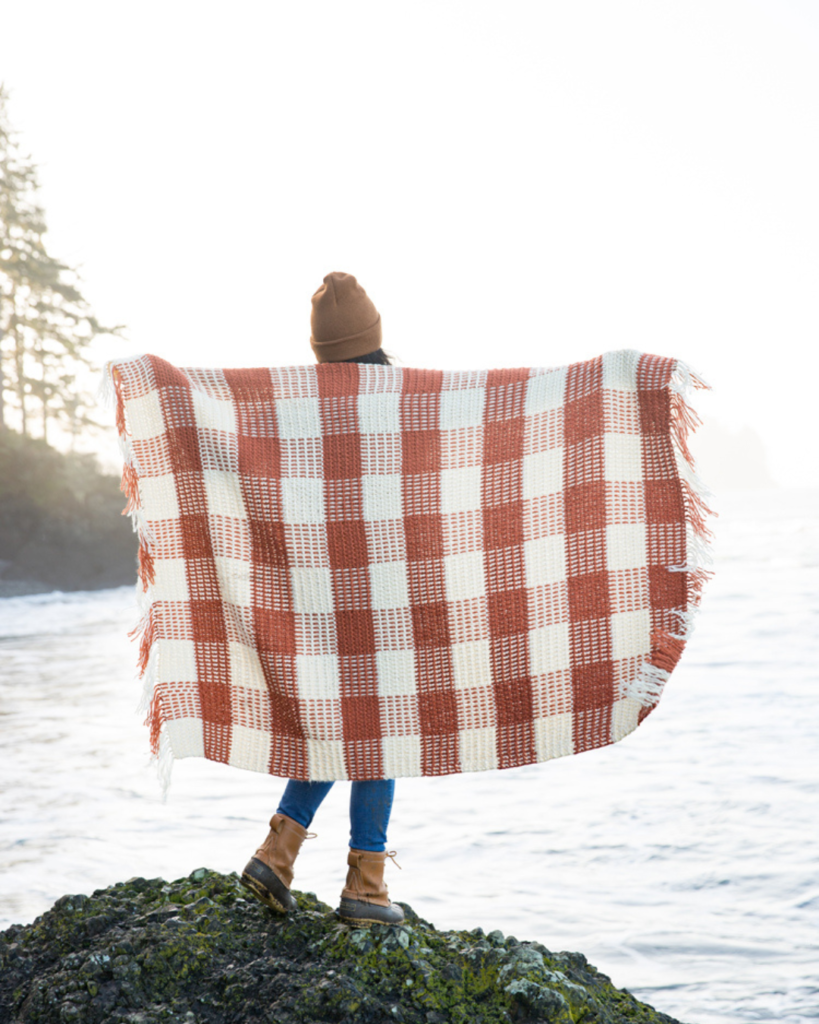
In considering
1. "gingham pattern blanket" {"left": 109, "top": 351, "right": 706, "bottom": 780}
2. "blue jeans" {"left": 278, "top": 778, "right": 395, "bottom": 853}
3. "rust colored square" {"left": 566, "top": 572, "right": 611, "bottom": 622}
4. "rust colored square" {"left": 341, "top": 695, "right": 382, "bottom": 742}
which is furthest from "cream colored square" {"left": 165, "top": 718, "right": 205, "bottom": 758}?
"rust colored square" {"left": 566, "top": 572, "right": 611, "bottom": 622}

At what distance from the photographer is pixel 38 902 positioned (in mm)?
3840

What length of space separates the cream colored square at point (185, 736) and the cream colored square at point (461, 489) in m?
0.82

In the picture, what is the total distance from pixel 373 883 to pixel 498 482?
1.01 metres

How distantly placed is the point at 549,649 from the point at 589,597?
0.16 m

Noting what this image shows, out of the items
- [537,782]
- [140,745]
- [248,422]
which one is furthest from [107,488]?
[248,422]

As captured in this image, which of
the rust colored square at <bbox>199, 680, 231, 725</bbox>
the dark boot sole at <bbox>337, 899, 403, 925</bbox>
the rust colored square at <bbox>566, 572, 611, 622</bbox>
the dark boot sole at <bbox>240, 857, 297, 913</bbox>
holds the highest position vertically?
the rust colored square at <bbox>566, 572, 611, 622</bbox>

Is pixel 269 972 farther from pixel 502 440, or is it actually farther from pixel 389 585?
pixel 502 440

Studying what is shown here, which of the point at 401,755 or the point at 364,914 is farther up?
the point at 401,755

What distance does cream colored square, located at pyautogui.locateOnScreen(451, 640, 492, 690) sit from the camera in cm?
Result: 227

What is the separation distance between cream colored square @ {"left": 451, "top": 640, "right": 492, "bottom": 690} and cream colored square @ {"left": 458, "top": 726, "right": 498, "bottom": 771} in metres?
0.11

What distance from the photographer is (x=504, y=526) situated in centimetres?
229

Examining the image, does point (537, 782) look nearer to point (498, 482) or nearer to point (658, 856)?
point (658, 856)

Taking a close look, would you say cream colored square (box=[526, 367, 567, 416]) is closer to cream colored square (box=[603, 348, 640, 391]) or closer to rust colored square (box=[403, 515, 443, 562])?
cream colored square (box=[603, 348, 640, 391])

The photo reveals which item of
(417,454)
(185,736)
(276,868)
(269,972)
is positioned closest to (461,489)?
(417,454)
